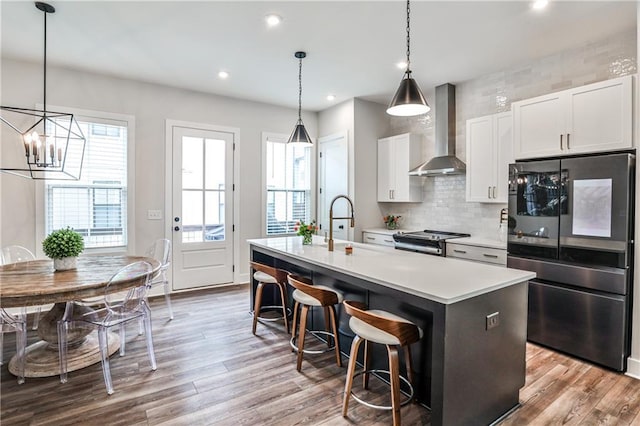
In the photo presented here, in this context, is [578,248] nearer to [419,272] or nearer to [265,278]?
[419,272]

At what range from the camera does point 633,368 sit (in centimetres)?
258

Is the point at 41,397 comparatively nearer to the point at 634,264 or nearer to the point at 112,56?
the point at 112,56

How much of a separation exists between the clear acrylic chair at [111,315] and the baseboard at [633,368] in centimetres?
374

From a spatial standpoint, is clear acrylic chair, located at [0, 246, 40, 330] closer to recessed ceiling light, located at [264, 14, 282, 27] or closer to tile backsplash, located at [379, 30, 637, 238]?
recessed ceiling light, located at [264, 14, 282, 27]

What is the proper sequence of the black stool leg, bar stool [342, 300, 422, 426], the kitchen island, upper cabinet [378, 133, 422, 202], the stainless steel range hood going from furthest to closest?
upper cabinet [378, 133, 422, 202]
the stainless steel range hood
the black stool leg
bar stool [342, 300, 422, 426]
the kitchen island

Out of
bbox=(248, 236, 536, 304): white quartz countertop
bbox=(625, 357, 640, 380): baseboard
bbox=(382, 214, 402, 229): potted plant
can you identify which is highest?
bbox=(382, 214, 402, 229): potted plant

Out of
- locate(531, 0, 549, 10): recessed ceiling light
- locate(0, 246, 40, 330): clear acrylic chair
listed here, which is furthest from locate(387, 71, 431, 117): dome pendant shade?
locate(0, 246, 40, 330): clear acrylic chair

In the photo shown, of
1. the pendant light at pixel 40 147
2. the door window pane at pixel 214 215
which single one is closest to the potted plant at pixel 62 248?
the pendant light at pixel 40 147

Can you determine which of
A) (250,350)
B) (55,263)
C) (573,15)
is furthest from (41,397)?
(573,15)

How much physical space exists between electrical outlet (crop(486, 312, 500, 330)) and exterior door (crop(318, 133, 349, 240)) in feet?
11.2

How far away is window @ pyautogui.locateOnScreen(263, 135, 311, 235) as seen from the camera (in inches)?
221

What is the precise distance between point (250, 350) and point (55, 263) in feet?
6.00

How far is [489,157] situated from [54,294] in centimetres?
435

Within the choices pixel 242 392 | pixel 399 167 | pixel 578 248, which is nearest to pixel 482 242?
pixel 578 248
